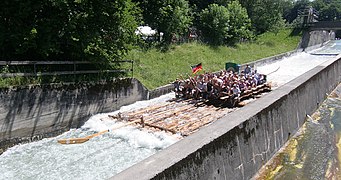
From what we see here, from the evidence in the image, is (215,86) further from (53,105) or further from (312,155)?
(53,105)

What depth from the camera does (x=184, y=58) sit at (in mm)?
26500

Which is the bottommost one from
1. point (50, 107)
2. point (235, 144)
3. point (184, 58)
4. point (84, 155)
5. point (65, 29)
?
point (84, 155)

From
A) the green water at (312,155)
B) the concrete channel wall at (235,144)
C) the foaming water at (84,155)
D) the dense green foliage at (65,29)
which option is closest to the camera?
the concrete channel wall at (235,144)

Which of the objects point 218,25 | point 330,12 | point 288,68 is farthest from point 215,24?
point 330,12

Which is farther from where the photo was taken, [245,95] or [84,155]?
[245,95]

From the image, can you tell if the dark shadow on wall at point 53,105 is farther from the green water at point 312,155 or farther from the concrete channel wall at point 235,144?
the green water at point 312,155

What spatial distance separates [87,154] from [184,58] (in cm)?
1685

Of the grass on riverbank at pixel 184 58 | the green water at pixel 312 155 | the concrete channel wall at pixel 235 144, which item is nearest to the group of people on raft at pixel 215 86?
the grass on riverbank at pixel 184 58

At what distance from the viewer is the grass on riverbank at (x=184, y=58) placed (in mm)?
20498

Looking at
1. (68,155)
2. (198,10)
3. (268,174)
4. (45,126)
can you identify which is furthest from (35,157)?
(198,10)

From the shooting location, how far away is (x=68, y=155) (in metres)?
10.7

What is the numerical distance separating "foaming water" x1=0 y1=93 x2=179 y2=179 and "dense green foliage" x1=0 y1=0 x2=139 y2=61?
3.94 m

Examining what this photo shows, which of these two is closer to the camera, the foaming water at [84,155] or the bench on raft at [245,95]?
the foaming water at [84,155]

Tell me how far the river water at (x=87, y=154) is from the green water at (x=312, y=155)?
388cm
